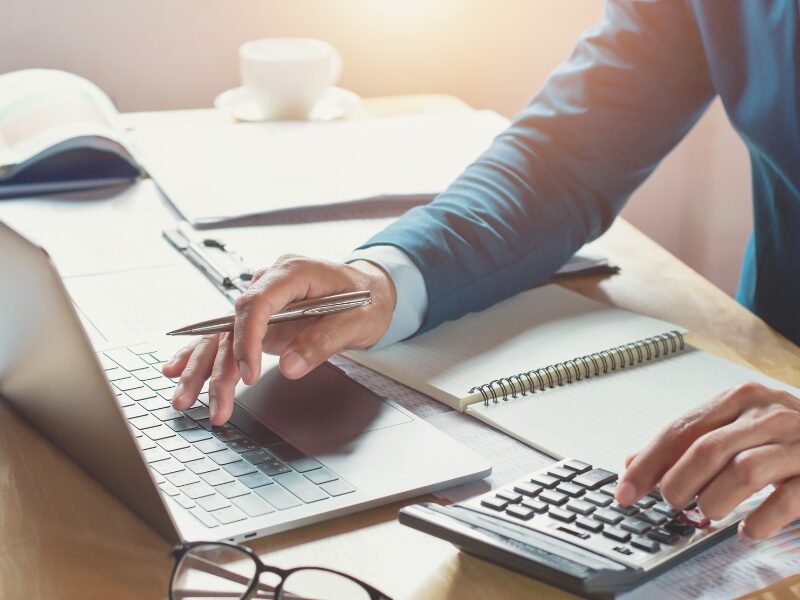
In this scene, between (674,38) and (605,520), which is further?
(674,38)

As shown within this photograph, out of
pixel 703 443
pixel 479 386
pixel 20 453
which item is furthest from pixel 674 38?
pixel 20 453

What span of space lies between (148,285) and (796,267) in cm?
69

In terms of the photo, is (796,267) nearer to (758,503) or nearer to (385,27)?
(758,503)

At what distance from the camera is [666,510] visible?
0.63 metres

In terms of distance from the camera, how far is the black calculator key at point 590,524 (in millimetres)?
606

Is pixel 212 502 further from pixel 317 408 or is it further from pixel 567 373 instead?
pixel 567 373

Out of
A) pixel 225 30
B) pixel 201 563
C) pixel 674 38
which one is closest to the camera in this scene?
pixel 201 563

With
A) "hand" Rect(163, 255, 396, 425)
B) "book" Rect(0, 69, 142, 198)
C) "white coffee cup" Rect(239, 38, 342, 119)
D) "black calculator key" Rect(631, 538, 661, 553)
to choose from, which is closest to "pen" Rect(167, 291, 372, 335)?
"hand" Rect(163, 255, 396, 425)

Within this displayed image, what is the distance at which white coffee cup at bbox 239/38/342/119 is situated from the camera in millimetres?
1530

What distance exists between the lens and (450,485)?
27.3 inches

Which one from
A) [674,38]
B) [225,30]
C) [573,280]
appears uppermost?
[674,38]

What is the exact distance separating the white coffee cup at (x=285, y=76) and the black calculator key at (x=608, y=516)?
41.4 inches

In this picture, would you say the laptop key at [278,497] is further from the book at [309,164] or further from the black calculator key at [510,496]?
the book at [309,164]

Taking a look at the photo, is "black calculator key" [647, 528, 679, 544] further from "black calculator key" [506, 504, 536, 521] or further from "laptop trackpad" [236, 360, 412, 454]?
"laptop trackpad" [236, 360, 412, 454]
